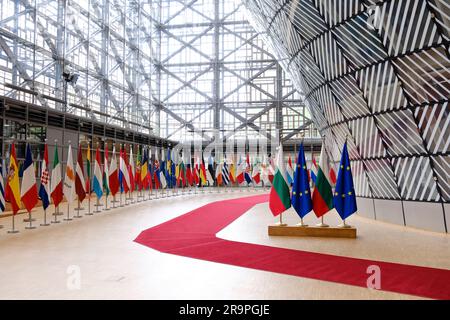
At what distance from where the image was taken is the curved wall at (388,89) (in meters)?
11.3

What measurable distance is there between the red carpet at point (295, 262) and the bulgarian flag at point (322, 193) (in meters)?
2.81

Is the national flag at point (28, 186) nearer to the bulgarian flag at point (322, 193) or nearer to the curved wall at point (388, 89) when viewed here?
the bulgarian flag at point (322, 193)

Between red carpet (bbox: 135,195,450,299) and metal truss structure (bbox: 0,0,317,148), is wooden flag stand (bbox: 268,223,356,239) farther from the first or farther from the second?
metal truss structure (bbox: 0,0,317,148)

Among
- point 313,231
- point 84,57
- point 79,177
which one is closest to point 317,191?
point 313,231

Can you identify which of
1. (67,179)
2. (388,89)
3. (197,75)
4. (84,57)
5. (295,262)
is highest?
(197,75)

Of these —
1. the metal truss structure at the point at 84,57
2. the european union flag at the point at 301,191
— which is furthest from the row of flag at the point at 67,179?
the european union flag at the point at 301,191

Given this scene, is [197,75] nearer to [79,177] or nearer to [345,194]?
[79,177]

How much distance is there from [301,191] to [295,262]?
4.19 meters

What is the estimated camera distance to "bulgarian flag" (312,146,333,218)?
39.7 ft

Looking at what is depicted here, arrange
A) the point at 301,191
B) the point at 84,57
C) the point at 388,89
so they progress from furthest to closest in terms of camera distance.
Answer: the point at 84,57, the point at 388,89, the point at 301,191

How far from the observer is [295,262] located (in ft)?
27.5

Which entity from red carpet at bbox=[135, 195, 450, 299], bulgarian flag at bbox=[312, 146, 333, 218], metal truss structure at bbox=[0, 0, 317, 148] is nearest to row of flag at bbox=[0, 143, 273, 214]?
red carpet at bbox=[135, 195, 450, 299]

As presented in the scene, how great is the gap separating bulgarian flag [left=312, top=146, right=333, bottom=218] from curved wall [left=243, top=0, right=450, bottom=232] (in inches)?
131
